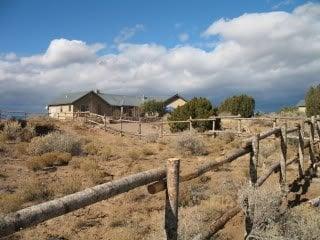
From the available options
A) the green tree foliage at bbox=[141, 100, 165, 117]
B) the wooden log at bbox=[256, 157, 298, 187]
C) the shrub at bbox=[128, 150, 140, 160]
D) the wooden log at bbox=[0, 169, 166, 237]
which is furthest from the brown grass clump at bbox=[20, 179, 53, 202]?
the green tree foliage at bbox=[141, 100, 165, 117]

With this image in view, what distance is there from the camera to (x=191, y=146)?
19625 mm

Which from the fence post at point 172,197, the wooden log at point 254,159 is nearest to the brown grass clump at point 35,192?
the wooden log at point 254,159

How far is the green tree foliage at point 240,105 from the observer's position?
50.1 metres

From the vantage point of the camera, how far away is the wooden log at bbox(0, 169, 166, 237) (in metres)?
2.75

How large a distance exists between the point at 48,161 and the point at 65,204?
499 inches

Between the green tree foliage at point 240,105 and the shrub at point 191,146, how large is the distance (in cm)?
3040

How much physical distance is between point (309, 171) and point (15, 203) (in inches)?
297

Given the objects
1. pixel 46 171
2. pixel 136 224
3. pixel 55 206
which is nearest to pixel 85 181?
pixel 46 171

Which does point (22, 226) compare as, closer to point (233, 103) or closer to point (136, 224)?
point (136, 224)

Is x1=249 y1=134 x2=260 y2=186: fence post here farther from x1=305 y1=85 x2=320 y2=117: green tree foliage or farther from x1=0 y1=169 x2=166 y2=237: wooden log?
x1=305 y1=85 x2=320 y2=117: green tree foliage

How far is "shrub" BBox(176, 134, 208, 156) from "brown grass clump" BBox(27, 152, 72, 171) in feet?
18.2

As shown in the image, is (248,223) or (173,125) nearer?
(248,223)

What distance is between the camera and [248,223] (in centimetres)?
632

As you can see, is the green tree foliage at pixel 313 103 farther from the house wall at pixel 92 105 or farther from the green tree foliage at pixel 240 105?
the house wall at pixel 92 105
